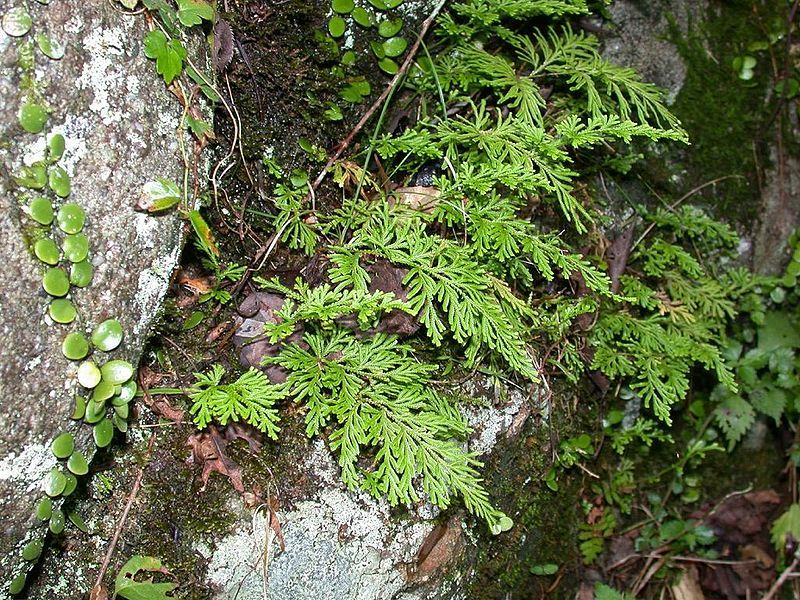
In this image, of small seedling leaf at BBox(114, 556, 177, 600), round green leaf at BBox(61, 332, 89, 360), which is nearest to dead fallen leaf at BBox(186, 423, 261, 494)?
small seedling leaf at BBox(114, 556, 177, 600)

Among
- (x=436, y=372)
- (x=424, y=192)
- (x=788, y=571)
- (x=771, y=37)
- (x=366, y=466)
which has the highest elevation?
(x=771, y=37)

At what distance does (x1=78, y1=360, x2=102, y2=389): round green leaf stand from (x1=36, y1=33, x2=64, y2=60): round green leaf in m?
0.89

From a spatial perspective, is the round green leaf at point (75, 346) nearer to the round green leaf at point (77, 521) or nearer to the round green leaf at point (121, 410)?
the round green leaf at point (121, 410)

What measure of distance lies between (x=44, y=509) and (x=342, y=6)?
84.1 inches

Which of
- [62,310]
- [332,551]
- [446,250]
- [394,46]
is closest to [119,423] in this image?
[62,310]

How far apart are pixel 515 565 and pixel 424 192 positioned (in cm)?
182

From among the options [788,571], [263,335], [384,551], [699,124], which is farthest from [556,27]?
[788,571]

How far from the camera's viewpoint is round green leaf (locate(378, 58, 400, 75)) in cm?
294

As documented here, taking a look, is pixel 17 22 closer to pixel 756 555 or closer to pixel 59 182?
pixel 59 182

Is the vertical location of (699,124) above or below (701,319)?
above

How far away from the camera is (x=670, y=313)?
3.30m

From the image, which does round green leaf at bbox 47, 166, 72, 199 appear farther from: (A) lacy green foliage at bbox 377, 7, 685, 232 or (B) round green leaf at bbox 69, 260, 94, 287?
(A) lacy green foliage at bbox 377, 7, 685, 232

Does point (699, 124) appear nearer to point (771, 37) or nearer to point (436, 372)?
point (771, 37)

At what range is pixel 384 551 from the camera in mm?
2689
